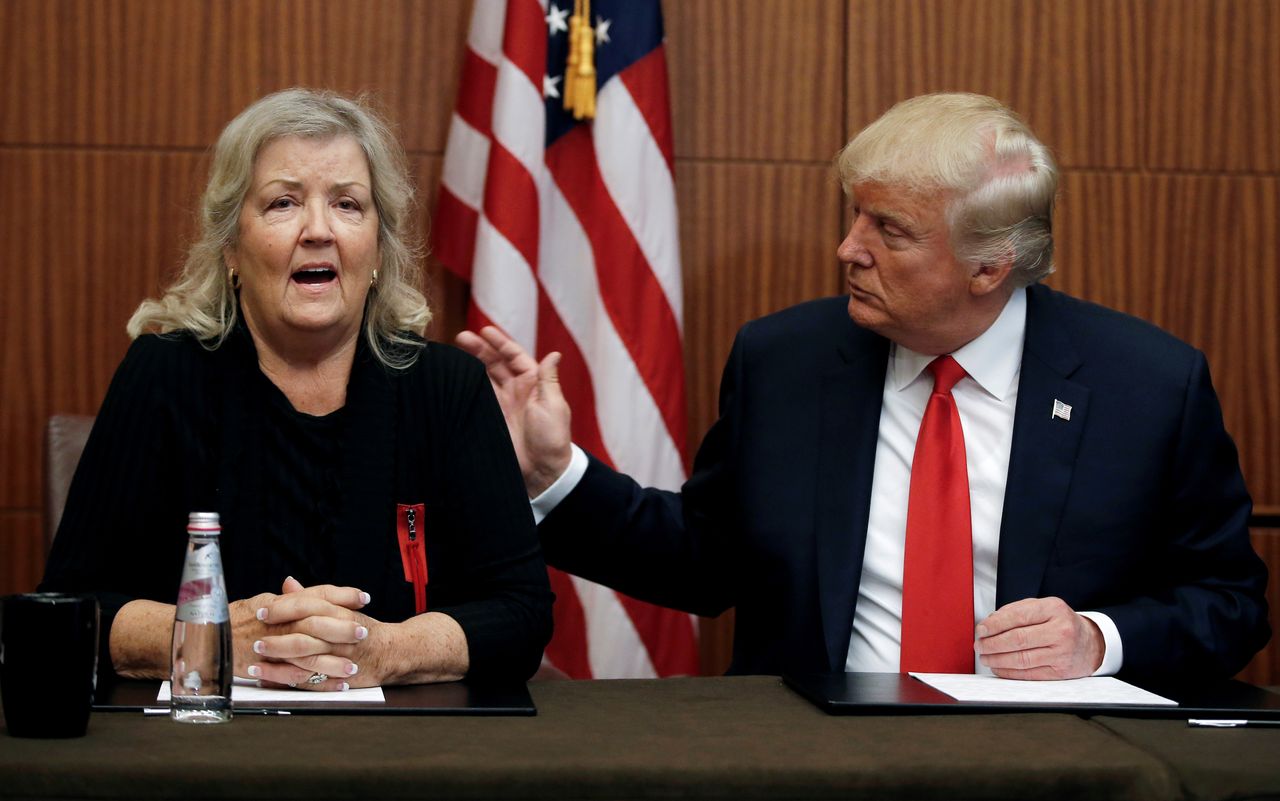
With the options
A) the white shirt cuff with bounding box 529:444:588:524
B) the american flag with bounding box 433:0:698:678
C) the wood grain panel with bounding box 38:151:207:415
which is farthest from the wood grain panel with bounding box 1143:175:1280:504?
the wood grain panel with bounding box 38:151:207:415

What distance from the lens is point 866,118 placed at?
3.44 meters

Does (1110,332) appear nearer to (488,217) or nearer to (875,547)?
(875,547)

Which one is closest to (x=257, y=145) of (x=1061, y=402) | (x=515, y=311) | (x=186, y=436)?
(x=186, y=436)

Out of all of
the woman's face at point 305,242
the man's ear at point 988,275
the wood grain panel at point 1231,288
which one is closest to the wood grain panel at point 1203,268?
the wood grain panel at point 1231,288

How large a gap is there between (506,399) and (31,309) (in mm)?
1509

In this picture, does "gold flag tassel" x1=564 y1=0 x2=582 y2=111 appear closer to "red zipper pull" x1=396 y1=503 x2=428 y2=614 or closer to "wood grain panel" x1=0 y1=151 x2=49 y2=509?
"wood grain panel" x1=0 y1=151 x2=49 y2=509

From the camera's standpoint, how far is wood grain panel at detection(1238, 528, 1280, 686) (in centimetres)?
352

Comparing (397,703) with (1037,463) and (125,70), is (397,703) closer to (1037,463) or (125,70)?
(1037,463)

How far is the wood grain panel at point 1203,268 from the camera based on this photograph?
3518 millimetres

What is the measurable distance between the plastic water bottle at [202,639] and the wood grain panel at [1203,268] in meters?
2.55

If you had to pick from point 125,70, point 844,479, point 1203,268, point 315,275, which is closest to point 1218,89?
point 1203,268

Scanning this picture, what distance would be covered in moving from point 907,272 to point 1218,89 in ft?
5.58

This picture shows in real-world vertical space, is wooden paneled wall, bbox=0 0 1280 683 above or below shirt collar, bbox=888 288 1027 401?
above

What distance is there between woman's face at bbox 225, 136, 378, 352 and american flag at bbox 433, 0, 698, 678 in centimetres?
97
